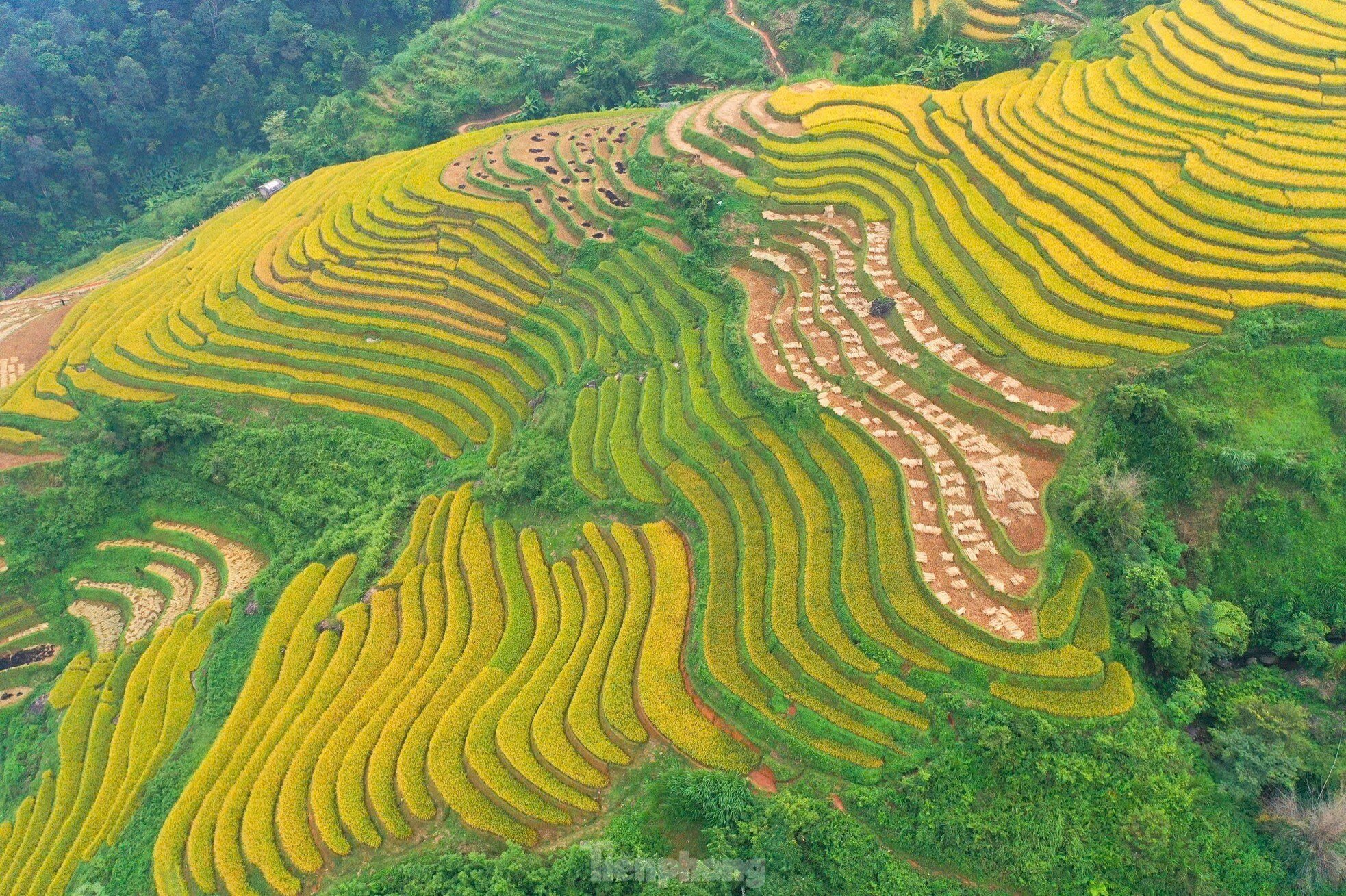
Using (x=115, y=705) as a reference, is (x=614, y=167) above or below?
above

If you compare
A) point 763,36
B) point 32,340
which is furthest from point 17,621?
point 763,36

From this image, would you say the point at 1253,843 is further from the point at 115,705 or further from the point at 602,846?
the point at 115,705

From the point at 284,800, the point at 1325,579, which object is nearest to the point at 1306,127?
the point at 1325,579

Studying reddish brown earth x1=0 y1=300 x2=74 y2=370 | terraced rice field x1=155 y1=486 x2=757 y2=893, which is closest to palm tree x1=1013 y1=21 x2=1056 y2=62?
terraced rice field x1=155 y1=486 x2=757 y2=893

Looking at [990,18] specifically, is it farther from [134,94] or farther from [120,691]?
[134,94]

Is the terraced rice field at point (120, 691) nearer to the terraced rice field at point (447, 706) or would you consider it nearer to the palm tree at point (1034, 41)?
the terraced rice field at point (447, 706)

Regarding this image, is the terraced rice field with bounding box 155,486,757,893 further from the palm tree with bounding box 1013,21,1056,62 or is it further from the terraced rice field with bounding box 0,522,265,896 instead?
the palm tree with bounding box 1013,21,1056,62
